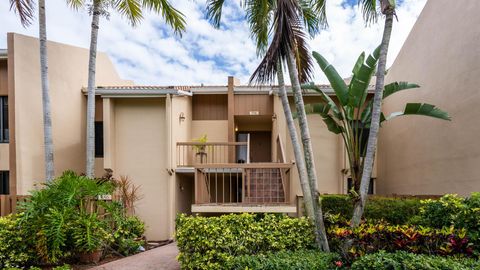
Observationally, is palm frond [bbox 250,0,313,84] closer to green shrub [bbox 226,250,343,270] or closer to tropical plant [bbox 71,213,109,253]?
green shrub [bbox 226,250,343,270]

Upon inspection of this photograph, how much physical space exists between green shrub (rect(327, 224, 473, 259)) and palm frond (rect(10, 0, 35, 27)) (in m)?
10.8

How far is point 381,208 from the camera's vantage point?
21.9 ft

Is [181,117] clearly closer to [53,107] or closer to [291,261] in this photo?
[53,107]

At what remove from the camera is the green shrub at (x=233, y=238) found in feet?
18.7

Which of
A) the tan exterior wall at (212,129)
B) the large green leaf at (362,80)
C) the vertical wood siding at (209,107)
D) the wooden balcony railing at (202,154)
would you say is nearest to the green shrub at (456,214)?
the large green leaf at (362,80)

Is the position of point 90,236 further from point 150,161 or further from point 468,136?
point 468,136

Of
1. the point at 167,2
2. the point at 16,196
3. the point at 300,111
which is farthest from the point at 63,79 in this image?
the point at 300,111

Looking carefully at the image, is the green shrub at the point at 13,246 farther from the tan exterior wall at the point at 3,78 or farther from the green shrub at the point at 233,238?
the tan exterior wall at the point at 3,78

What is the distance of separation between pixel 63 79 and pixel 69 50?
52.8 inches

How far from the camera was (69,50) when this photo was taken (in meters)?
10.2

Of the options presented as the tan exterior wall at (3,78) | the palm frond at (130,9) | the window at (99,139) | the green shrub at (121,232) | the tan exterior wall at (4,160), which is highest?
the palm frond at (130,9)

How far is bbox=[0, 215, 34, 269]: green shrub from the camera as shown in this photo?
6207 millimetres

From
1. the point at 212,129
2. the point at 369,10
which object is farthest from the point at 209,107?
the point at 369,10

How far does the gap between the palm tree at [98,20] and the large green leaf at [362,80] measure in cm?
592
